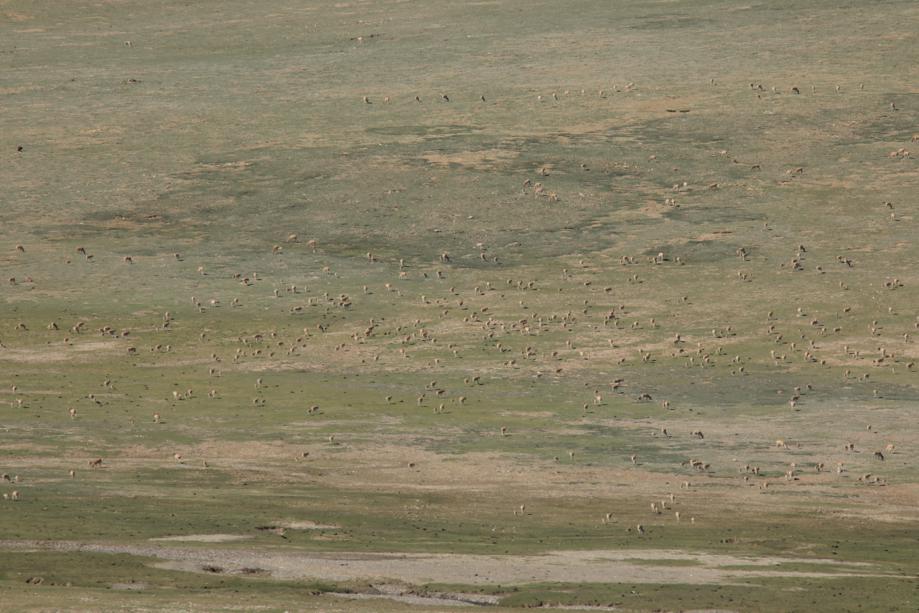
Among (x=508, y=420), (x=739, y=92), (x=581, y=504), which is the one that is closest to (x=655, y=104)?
(x=739, y=92)

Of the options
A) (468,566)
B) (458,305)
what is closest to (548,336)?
(458,305)

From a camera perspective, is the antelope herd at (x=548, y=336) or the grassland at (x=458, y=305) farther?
the antelope herd at (x=548, y=336)

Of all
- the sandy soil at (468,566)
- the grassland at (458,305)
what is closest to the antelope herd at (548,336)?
the grassland at (458,305)

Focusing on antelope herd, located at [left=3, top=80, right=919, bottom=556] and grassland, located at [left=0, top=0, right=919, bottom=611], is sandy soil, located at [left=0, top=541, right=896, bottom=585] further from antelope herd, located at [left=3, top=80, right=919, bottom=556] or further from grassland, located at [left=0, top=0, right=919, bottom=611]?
antelope herd, located at [left=3, top=80, right=919, bottom=556]

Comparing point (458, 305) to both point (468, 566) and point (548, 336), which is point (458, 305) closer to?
point (548, 336)

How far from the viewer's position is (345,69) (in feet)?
345

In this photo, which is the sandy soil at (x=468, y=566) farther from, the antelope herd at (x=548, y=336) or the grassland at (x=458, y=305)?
the antelope herd at (x=548, y=336)

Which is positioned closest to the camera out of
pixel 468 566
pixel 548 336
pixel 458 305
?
pixel 468 566

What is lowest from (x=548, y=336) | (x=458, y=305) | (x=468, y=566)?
(x=548, y=336)

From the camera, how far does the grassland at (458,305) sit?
46.1 metres

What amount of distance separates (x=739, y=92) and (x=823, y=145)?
26.2 ft

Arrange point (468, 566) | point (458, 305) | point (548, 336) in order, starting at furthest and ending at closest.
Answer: point (458, 305) < point (548, 336) < point (468, 566)

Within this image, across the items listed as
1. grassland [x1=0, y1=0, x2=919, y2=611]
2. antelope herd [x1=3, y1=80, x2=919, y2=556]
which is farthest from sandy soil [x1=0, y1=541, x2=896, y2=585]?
antelope herd [x1=3, y1=80, x2=919, y2=556]

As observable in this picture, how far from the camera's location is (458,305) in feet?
245
